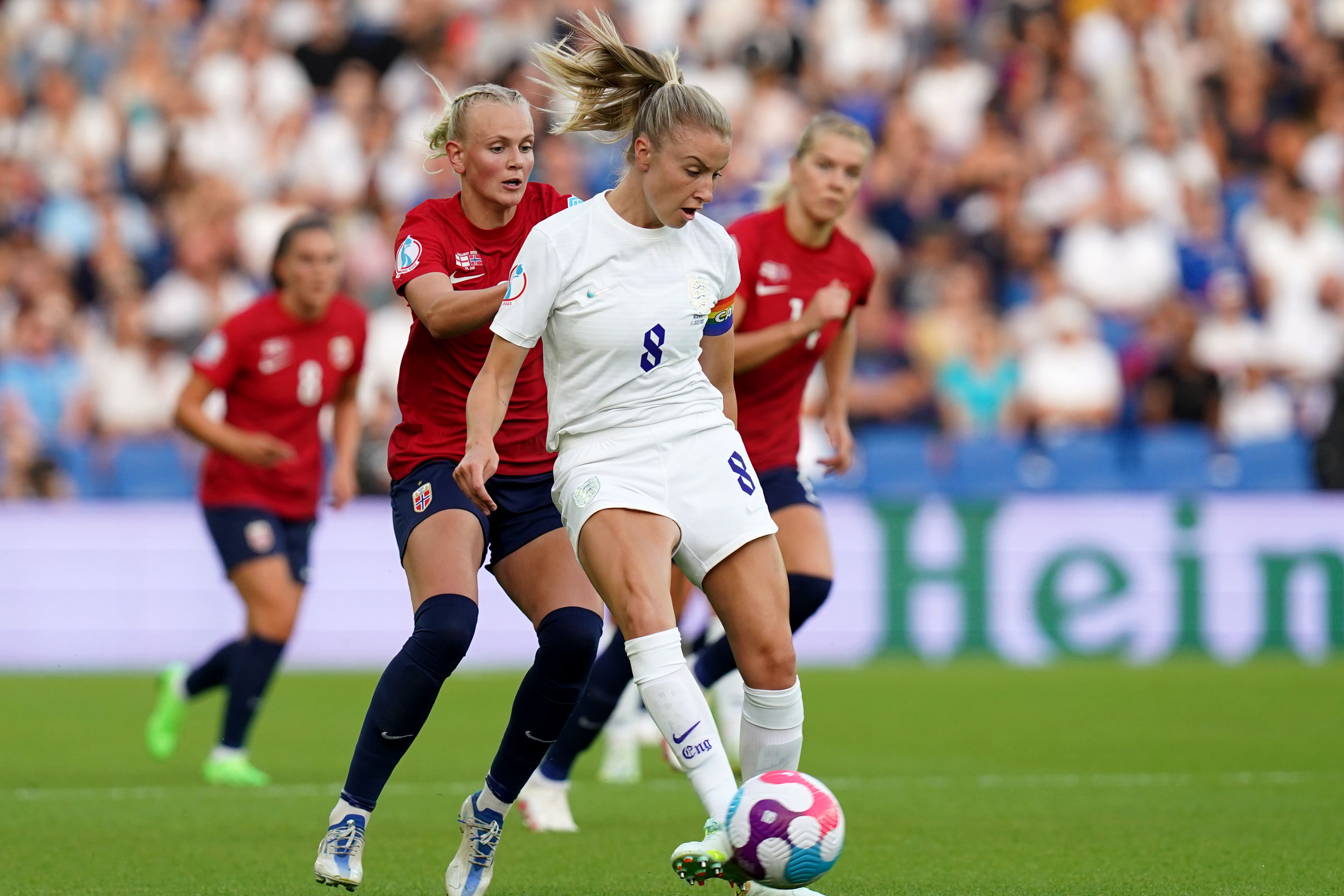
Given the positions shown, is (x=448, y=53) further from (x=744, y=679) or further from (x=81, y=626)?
(x=744, y=679)

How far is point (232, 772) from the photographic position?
27.6 feet

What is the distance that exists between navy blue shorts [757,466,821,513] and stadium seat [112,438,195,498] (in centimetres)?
775

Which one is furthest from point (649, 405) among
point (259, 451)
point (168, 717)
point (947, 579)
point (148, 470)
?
point (148, 470)

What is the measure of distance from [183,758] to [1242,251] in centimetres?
1092

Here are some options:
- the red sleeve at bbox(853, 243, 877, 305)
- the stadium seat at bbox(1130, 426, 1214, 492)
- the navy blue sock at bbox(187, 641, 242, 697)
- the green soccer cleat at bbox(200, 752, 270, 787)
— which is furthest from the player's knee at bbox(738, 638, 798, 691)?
the stadium seat at bbox(1130, 426, 1214, 492)

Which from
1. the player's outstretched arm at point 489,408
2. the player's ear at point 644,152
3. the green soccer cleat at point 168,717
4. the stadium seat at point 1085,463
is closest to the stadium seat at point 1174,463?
the stadium seat at point 1085,463

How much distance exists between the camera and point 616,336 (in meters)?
5.04

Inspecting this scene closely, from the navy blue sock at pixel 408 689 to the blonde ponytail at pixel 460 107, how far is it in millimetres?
1435

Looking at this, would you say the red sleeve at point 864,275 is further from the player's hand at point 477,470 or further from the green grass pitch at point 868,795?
the player's hand at point 477,470

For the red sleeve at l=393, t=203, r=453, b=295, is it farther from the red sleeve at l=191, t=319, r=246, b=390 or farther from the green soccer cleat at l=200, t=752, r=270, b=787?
the green soccer cleat at l=200, t=752, r=270, b=787

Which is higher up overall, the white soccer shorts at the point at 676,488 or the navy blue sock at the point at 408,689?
the white soccer shorts at the point at 676,488

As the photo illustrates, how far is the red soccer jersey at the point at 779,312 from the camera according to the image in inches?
303

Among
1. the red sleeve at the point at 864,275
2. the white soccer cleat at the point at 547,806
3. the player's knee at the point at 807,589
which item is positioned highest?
the red sleeve at the point at 864,275

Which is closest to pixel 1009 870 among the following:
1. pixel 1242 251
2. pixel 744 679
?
pixel 744 679
